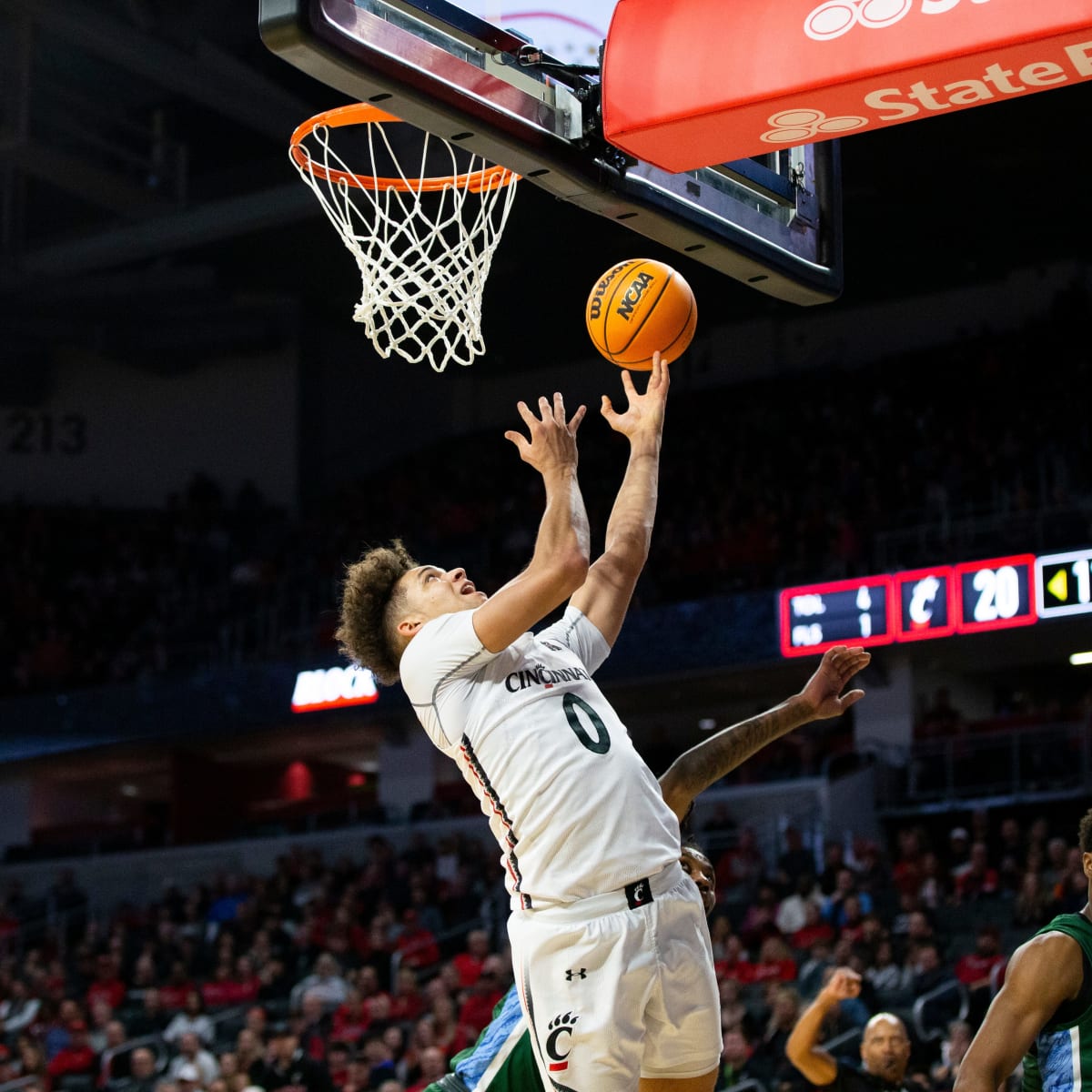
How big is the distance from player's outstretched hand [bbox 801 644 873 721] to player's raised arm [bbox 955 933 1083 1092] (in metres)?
0.77

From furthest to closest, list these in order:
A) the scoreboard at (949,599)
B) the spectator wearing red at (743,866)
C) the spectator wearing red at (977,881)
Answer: the spectator wearing red at (743,866) < the scoreboard at (949,599) < the spectator wearing red at (977,881)

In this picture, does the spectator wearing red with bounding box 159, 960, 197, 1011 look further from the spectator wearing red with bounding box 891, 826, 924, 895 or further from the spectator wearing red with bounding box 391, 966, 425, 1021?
the spectator wearing red with bounding box 891, 826, 924, 895

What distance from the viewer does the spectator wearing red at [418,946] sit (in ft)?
47.6

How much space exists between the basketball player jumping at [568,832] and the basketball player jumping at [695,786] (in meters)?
0.43

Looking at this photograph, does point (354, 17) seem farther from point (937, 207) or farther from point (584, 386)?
point (584, 386)

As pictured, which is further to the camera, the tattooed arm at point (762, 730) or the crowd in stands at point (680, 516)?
the crowd in stands at point (680, 516)

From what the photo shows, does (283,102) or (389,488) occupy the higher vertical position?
(283,102)

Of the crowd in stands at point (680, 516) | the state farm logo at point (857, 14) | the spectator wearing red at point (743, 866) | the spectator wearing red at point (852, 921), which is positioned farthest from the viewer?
the crowd in stands at point (680, 516)

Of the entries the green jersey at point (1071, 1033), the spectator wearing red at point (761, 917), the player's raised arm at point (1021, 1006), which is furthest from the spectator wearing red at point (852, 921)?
the player's raised arm at point (1021, 1006)

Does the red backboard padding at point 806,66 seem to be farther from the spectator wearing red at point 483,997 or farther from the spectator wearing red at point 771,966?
the spectator wearing red at point 483,997

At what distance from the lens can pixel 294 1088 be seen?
425 inches

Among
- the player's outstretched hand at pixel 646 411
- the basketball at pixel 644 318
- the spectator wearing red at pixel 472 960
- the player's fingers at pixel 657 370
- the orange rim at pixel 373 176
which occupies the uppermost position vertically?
the orange rim at pixel 373 176

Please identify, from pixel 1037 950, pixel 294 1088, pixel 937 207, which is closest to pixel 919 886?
pixel 294 1088

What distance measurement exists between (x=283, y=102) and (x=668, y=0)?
13.1 metres
